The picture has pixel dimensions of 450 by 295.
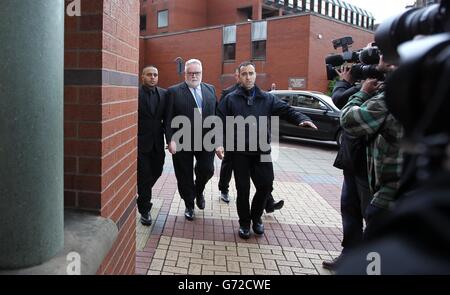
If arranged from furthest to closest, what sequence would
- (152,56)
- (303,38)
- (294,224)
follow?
1. (152,56)
2. (303,38)
3. (294,224)

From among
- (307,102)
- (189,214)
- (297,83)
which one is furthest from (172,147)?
(297,83)

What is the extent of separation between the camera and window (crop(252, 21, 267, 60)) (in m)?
30.9

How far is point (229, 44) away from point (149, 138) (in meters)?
29.1

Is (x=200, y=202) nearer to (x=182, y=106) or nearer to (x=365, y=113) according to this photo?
(x=182, y=106)

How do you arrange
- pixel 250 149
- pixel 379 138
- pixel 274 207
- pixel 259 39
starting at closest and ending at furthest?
pixel 379 138, pixel 250 149, pixel 274 207, pixel 259 39

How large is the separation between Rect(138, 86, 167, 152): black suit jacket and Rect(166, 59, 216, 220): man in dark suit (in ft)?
0.34

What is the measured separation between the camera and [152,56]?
3844 centimetres

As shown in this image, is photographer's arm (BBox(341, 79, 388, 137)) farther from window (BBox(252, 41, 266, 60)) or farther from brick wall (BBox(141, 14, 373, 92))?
window (BBox(252, 41, 266, 60))

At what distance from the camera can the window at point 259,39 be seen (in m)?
30.9

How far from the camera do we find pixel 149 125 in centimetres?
529

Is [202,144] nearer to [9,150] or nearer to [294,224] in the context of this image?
[294,224]

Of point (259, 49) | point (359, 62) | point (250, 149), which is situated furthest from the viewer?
point (259, 49)
